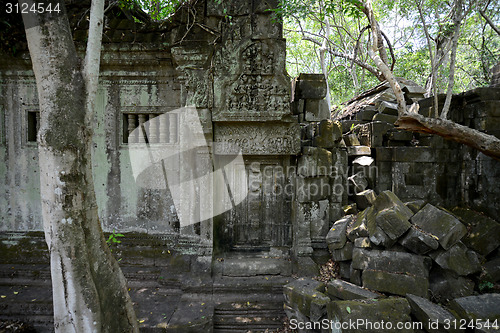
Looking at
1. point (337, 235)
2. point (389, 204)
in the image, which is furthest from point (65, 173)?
point (389, 204)

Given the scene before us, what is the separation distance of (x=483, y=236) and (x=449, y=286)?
113 centimetres

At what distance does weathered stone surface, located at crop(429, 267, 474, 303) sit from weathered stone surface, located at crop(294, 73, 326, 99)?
10.9 ft

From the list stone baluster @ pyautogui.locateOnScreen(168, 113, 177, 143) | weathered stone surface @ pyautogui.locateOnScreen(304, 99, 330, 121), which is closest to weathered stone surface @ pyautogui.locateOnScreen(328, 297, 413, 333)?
weathered stone surface @ pyautogui.locateOnScreen(304, 99, 330, 121)

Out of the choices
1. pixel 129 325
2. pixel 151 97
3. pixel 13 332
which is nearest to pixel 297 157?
pixel 151 97

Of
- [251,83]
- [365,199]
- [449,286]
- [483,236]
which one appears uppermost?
[251,83]

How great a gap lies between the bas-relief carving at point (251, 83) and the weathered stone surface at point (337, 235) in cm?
199

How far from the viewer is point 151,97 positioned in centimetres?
452

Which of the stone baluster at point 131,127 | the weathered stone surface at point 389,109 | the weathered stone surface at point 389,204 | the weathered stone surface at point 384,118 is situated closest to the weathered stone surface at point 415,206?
the weathered stone surface at point 389,204

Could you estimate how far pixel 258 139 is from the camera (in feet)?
14.2

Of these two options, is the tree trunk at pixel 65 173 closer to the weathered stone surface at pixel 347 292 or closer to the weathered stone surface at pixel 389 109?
the weathered stone surface at pixel 347 292

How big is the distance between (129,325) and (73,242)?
105 centimetres

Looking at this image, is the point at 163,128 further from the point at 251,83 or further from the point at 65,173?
the point at 65,173

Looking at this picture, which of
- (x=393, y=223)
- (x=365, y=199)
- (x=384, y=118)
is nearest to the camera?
(x=393, y=223)

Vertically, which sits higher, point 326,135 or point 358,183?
point 326,135
